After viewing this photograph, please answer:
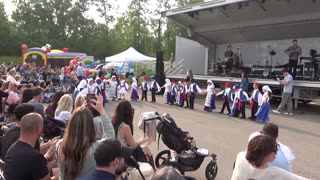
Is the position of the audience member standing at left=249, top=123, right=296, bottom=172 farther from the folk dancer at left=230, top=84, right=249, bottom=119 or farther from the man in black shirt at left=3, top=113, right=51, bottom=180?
the folk dancer at left=230, top=84, right=249, bottom=119

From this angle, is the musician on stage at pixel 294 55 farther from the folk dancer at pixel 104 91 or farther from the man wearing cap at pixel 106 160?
the man wearing cap at pixel 106 160

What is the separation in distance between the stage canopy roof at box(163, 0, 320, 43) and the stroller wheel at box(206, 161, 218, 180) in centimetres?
1366

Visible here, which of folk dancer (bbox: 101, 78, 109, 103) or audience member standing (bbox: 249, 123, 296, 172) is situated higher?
audience member standing (bbox: 249, 123, 296, 172)

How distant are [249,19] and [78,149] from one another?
2031 cm

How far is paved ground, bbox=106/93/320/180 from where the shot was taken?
7863mm

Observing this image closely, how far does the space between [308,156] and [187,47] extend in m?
19.6

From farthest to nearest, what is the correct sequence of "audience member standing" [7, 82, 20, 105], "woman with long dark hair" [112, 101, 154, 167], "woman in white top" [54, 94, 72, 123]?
"audience member standing" [7, 82, 20, 105], "woman in white top" [54, 94, 72, 123], "woman with long dark hair" [112, 101, 154, 167]

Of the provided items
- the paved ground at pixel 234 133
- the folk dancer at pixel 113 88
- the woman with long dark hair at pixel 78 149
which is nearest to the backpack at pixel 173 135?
the paved ground at pixel 234 133

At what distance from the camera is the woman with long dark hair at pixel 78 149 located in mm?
3670

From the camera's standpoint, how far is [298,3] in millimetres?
19391

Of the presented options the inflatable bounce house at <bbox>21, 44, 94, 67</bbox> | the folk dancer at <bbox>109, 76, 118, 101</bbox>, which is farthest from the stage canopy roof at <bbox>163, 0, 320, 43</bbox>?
the inflatable bounce house at <bbox>21, 44, 94, 67</bbox>

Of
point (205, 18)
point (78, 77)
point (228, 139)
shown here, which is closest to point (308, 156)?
point (228, 139)

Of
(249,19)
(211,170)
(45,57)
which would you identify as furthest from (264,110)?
(45,57)

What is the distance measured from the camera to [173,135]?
21.3 feet
